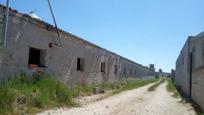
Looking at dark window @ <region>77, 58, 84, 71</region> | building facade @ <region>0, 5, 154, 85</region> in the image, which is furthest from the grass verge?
dark window @ <region>77, 58, 84, 71</region>

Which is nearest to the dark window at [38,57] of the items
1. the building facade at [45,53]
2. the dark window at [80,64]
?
the building facade at [45,53]

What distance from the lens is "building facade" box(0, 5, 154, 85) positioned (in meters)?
10.6

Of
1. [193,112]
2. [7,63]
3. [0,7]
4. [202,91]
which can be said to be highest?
[0,7]

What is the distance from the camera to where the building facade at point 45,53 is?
10575mm

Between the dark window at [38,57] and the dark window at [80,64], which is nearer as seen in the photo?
the dark window at [38,57]

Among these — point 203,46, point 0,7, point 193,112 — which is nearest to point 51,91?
point 0,7

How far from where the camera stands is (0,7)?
9.84 metres

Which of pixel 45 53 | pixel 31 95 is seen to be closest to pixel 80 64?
pixel 45 53

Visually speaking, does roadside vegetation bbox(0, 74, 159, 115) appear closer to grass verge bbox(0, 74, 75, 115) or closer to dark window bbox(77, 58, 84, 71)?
grass verge bbox(0, 74, 75, 115)

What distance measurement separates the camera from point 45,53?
43.1ft

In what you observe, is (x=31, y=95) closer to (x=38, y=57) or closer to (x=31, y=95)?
(x=31, y=95)

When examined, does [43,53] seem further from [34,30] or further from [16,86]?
[16,86]

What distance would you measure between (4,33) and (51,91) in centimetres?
354

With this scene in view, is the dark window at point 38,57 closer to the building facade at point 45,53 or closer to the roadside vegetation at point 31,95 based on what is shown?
Answer: the building facade at point 45,53
